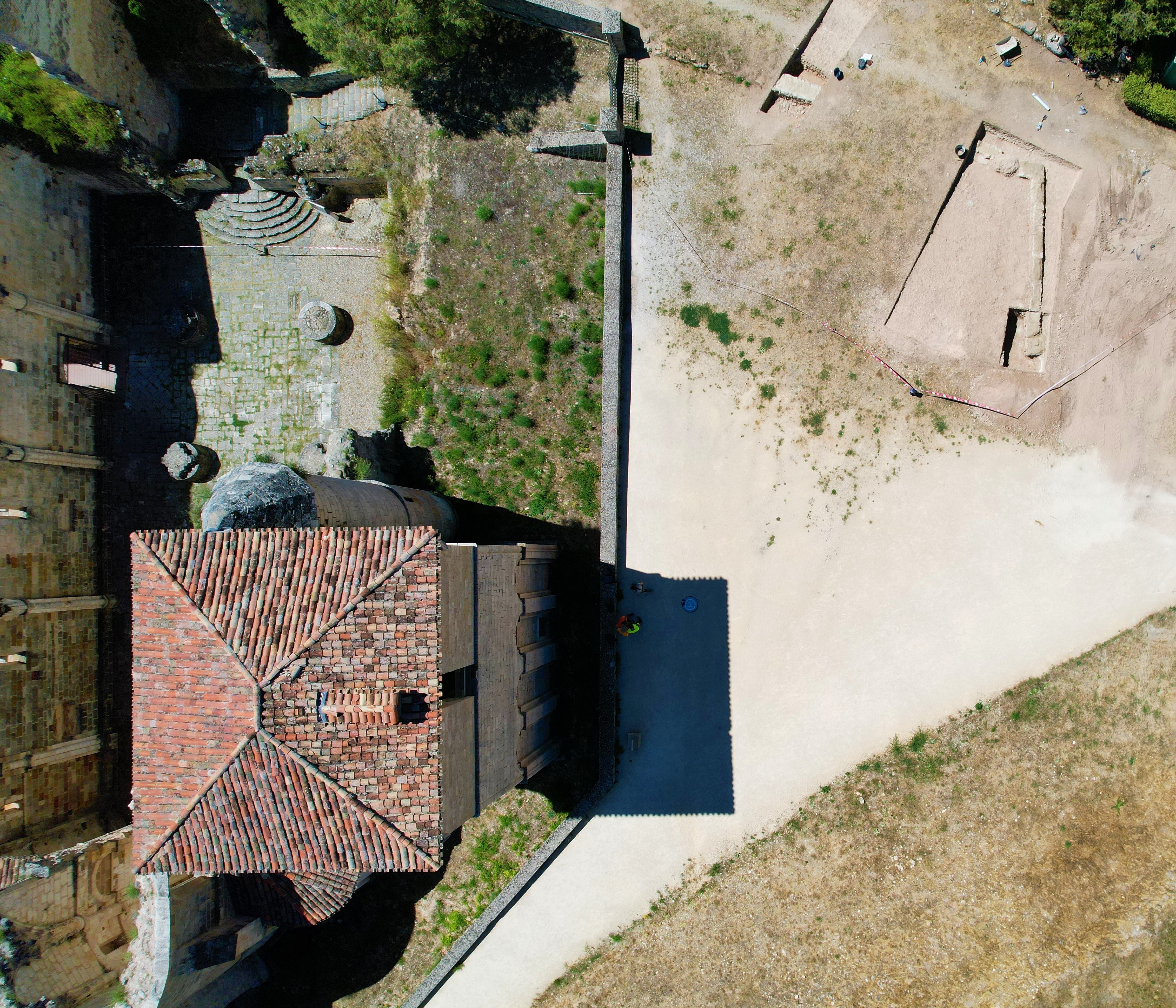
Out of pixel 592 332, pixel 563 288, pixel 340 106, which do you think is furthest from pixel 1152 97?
pixel 340 106

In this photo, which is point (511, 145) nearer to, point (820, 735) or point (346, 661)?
point (346, 661)

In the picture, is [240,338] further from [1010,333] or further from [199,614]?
[1010,333]

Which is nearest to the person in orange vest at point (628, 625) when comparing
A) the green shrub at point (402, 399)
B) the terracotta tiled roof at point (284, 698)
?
the terracotta tiled roof at point (284, 698)

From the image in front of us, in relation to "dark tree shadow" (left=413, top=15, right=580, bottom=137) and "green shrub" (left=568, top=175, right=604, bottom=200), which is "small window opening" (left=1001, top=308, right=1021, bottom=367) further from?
"dark tree shadow" (left=413, top=15, right=580, bottom=137)

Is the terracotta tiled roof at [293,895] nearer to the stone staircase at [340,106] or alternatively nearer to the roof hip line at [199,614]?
the roof hip line at [199,614]

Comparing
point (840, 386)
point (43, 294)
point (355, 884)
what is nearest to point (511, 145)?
point (840, 386)

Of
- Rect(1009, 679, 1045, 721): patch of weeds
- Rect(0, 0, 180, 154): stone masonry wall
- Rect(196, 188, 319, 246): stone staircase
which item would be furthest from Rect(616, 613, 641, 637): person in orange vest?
Rect(0, 0, 180, 154): stone masonry wall
